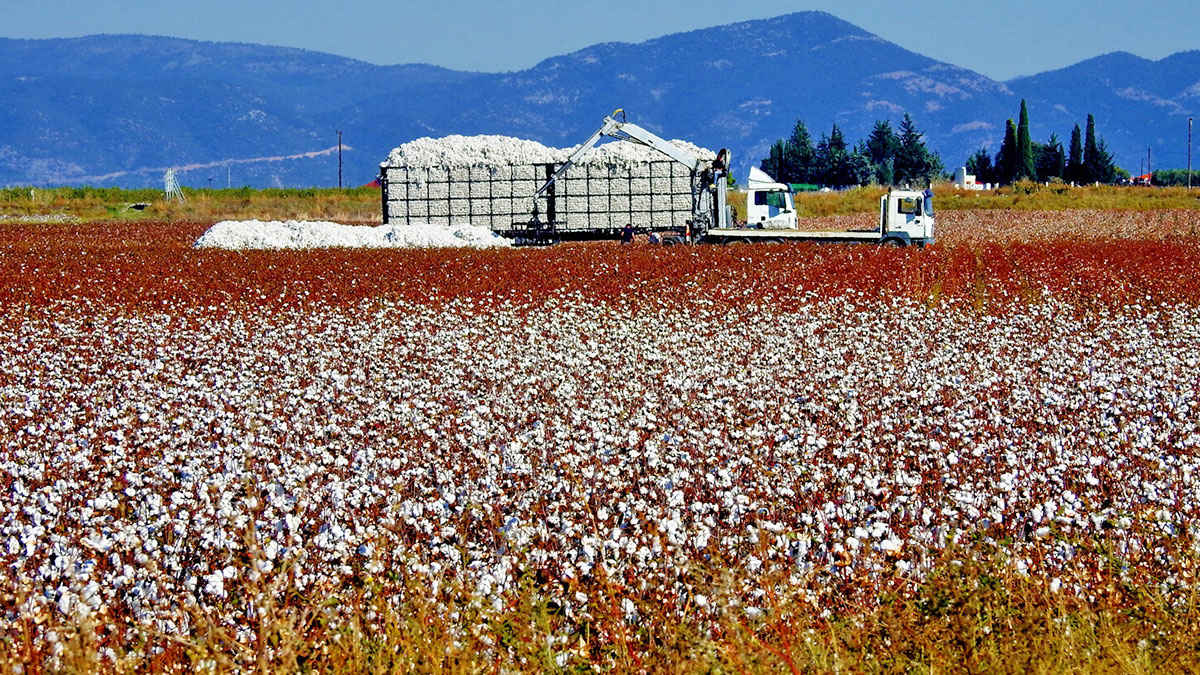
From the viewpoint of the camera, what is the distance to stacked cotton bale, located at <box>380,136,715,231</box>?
42125 mm

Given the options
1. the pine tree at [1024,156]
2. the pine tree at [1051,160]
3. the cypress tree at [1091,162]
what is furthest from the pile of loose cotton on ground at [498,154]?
the pine tree at [1051,160]

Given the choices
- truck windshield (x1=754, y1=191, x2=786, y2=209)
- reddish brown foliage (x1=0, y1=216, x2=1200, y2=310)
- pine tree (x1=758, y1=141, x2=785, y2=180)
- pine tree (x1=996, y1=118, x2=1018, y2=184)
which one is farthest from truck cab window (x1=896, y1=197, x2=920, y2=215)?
pine tree (x1=758, y1=141, x2=785, y2=180)

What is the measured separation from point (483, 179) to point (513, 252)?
9773mm

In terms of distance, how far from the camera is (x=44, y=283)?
25.8 meters

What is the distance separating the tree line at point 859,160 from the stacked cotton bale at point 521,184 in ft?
276

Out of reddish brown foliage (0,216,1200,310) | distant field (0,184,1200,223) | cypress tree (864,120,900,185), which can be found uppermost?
cypress tree (864,120,900,185)

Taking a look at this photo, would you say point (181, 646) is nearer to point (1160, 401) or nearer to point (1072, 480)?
point (1072, 480)

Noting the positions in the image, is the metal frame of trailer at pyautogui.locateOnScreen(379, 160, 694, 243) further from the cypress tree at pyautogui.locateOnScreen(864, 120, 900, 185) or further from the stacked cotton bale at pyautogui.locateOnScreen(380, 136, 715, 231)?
the cypress tree at pyautogui.locateOnScreen(864, 120, 900, 185)

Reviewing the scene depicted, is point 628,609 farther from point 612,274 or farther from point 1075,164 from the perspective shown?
point 1075,164

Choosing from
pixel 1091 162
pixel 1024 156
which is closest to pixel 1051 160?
pixel 1091 162

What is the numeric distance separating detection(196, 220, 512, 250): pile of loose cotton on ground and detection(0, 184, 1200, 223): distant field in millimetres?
22963

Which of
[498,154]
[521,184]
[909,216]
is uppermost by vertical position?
[498,154]

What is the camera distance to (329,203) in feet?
253

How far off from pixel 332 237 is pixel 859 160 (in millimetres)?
98019
